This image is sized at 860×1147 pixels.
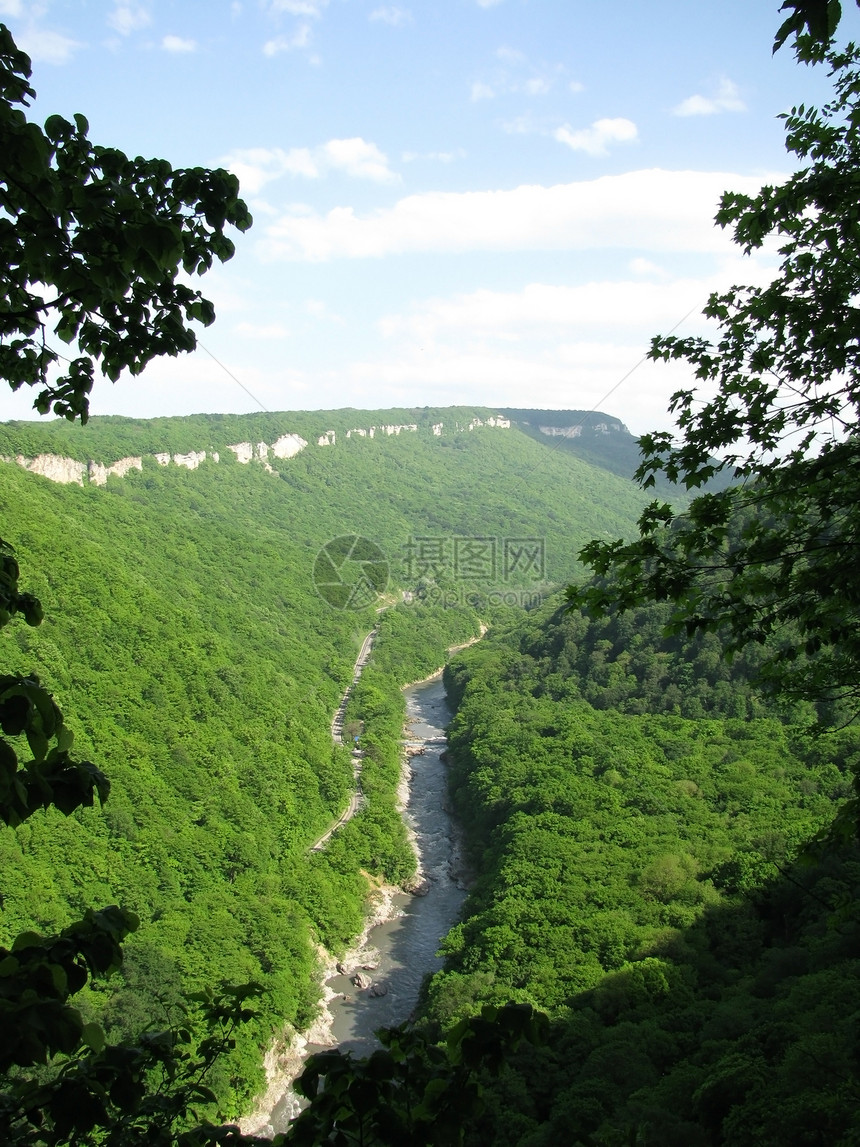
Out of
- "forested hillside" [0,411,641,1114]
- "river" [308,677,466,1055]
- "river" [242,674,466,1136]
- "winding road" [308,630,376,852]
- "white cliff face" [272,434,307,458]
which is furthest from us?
"white cliff face" [272,434,307,458]

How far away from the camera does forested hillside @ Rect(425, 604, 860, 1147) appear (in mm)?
13875

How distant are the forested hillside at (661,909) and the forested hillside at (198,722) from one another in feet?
19.5

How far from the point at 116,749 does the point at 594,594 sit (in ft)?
113

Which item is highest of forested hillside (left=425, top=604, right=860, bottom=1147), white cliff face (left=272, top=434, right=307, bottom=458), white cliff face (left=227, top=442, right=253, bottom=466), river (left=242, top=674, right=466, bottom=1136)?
white cliff face (left=272, top=434, right=307, bottom=458)

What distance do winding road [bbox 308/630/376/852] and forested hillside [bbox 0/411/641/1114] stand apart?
0.56 m

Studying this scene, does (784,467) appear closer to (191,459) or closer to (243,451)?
(191,459)

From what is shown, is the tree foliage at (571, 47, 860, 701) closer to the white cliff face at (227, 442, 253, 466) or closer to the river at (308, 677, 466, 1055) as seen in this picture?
the river at (308, 677, 466, 1055)

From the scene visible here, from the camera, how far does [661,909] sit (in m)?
25.3

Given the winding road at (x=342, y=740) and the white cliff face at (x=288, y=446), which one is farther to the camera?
the white cliff face at (x=288, y=446)

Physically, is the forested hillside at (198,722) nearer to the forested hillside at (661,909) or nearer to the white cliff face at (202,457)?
the white cliff face at (202,457)

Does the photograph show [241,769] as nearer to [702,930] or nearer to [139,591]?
[139,591]

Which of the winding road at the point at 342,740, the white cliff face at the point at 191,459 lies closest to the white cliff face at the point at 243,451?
the white cliff face at the point at 191,459

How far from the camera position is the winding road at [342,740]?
3807 centimetres

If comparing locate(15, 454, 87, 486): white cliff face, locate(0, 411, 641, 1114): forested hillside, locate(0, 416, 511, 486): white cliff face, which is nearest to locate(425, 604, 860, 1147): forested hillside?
locate(0, 411, 641, 1114): forested hillside
